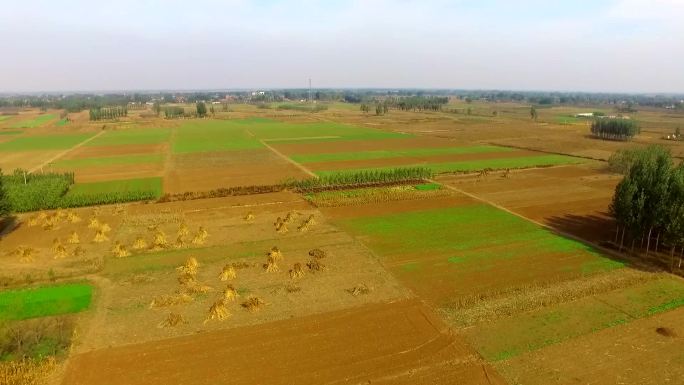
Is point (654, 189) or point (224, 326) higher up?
point (654, 189)

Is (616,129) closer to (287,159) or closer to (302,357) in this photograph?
(287,159)

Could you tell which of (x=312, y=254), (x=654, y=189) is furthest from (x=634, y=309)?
(x=312, y=254)

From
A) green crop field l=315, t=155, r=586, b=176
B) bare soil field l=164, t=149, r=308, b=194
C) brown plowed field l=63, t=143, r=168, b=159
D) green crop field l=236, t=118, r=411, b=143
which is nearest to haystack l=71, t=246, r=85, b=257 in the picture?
bare soil field l=164, t=149, r=308, b=194

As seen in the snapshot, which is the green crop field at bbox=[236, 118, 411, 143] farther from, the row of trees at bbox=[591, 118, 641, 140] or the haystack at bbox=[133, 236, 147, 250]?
the haystack at bbox=[133, 236, 147, 250]

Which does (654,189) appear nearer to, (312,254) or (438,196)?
(438,196)

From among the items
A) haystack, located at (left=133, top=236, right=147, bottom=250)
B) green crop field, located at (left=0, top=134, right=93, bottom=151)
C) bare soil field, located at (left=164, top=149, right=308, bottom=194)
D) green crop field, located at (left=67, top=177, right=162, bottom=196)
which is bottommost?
haystack, located at (left=133, top=236, right=147, bottom=250)

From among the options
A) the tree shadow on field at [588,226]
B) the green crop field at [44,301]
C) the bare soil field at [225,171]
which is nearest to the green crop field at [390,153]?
the bare soil field at [225,171]
